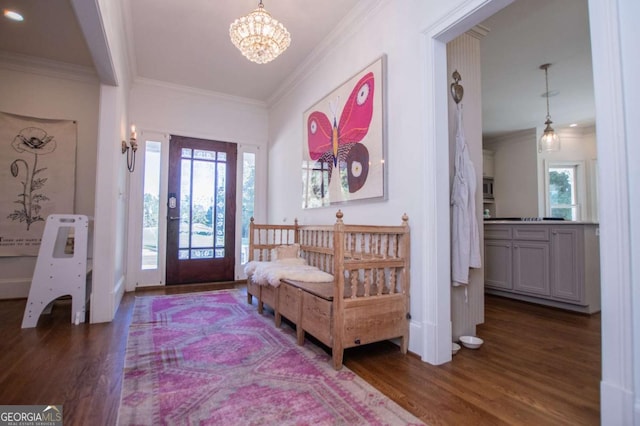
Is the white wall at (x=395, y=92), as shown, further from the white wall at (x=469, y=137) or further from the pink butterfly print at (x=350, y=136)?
the white wall at (x=469, y=137)

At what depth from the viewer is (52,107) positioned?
3715mm

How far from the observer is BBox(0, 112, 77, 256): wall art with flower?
350 centimetres

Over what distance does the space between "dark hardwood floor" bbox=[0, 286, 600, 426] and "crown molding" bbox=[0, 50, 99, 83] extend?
277cm

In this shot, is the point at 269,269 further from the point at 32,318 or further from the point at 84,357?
the point at 32,318

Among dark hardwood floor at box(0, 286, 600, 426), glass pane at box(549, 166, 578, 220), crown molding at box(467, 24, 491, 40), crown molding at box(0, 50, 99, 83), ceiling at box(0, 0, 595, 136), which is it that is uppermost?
ceiling at box(0, 0, 595, 136)

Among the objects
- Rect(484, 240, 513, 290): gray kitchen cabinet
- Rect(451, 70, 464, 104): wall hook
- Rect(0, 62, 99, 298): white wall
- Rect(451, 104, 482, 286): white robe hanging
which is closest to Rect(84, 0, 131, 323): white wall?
Rect(0, 62, 99, 298): white wall

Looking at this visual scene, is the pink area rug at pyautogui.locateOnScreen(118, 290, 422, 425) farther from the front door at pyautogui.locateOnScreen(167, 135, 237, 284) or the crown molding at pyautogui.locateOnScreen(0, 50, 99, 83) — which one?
the crown molding at pyautogui.locateOnScreen(0, 50, 99, 83)

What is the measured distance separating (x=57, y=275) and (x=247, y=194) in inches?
103

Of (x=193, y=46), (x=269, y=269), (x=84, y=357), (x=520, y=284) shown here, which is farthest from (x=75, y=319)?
(x=520, y=284)

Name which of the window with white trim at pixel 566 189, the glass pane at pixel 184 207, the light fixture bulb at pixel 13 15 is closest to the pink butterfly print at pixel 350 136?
the glass pane at pixel 184 207

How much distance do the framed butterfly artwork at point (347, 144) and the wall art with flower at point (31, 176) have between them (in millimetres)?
2789

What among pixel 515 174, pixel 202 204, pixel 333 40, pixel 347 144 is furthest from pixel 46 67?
pixel 515 174

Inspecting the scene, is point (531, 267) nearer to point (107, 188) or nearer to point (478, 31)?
point (478, 31)

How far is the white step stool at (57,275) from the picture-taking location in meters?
2.58
